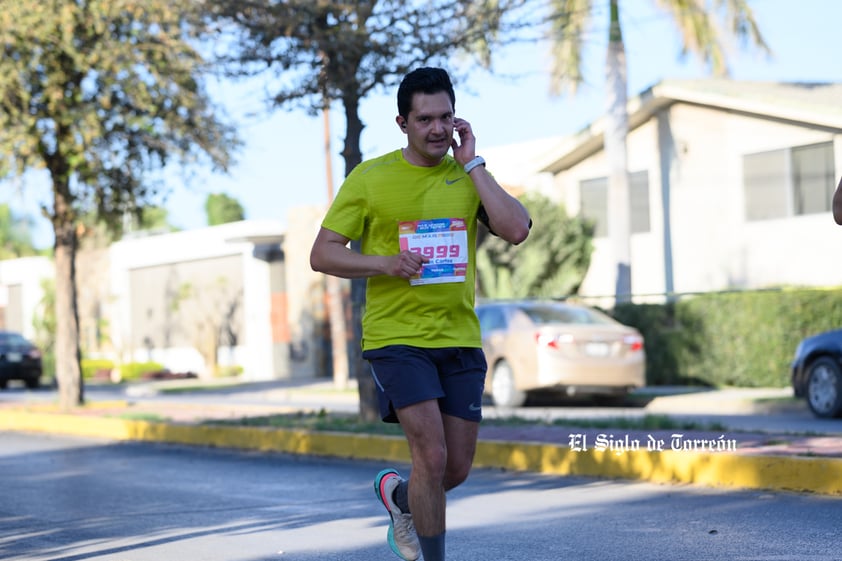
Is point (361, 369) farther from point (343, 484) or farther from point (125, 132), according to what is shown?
point (125, 132)

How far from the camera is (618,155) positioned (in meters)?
23.5

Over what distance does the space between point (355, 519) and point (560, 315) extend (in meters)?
10.2

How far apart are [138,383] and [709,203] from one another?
51.5 ft

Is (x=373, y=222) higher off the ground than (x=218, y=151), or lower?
lower

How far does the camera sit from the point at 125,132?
17906 millimetres

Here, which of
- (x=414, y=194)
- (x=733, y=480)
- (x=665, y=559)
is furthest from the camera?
(x=733, y=480)

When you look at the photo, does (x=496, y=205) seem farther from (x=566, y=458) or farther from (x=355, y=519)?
(x=566, y=458)

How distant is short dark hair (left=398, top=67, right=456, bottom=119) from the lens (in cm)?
488

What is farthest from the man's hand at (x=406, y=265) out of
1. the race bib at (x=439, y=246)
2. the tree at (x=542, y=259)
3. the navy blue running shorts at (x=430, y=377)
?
the tree at (x=542, y=259)

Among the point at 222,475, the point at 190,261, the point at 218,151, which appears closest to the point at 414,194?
the point at 222,475

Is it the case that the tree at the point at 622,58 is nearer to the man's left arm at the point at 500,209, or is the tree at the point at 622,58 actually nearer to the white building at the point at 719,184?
the white building at the point at 719,184

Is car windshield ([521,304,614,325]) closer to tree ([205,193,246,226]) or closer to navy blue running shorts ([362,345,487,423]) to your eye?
navy blue running shorts ([362,345,487,423])

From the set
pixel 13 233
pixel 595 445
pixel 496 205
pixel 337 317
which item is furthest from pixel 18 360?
pixel 13 233

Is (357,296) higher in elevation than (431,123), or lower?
lower
